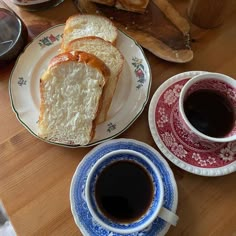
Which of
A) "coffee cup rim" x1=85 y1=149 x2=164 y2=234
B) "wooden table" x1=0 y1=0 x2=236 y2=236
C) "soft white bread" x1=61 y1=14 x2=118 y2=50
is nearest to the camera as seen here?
"coffee cup rim" x1=85 y1=149 x2=164 y2=234

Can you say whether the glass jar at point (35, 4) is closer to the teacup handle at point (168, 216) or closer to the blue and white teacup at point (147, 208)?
the blue and white teacup at point (147, 208)

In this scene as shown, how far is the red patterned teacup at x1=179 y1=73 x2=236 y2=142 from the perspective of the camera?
73 centimetres

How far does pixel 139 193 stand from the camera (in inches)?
27.1

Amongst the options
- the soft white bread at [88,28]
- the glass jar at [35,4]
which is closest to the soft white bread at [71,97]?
the soft white bread at [88,28]

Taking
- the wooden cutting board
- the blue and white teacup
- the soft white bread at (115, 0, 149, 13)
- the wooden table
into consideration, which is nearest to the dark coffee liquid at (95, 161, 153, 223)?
the blue and white teacup

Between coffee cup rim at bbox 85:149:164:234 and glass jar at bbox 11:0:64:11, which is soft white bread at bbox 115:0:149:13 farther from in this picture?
coffee cup rim at bbox 85:149:164:234

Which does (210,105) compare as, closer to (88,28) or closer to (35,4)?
(88,28)

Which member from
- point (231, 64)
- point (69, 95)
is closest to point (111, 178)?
point (69, 95)

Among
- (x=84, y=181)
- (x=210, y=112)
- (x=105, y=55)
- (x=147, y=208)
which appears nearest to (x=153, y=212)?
(x=147, y=208)

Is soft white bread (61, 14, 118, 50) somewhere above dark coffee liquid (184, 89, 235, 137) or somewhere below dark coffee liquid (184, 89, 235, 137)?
above

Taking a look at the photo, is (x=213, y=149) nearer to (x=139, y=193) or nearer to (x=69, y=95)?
(x=139, y=193)

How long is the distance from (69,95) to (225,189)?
1.44ft

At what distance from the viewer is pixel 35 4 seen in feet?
3.13

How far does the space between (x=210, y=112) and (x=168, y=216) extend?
0.88 feet
